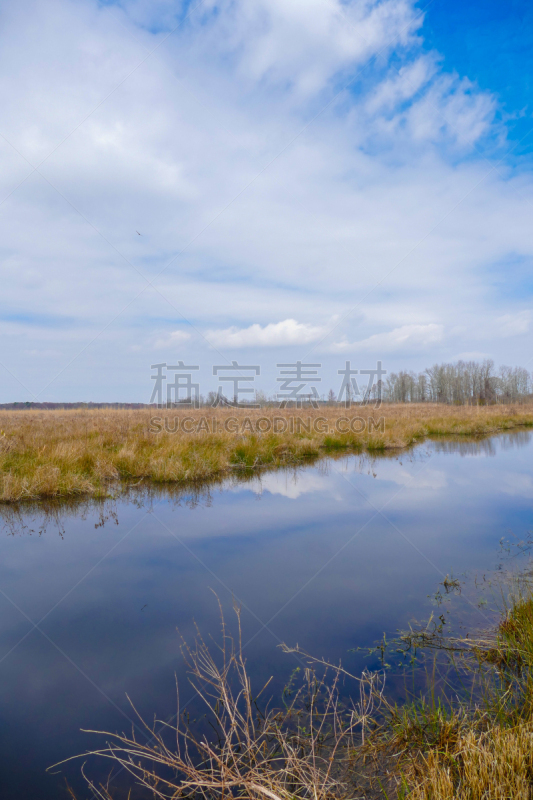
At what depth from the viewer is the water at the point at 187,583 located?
303 centimetres

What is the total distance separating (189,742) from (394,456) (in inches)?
497

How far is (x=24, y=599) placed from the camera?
4578 millimetres

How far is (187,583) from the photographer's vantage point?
497 centimetres

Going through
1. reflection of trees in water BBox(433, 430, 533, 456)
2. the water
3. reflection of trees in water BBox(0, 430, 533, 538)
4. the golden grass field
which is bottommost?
the water

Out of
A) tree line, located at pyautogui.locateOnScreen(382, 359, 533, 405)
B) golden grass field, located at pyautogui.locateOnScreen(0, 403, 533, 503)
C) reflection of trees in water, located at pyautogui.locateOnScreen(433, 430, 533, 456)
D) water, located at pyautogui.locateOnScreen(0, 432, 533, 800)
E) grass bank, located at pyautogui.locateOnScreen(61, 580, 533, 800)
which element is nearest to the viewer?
grass bank, located at pyautogui.locateOnScreen(61, 580, 533, 800)

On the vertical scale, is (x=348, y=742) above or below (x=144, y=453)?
below

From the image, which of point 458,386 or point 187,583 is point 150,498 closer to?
point 187,583

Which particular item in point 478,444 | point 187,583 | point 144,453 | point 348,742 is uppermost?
point 144,453

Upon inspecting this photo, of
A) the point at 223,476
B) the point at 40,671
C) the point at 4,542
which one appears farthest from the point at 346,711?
the point at 223,476

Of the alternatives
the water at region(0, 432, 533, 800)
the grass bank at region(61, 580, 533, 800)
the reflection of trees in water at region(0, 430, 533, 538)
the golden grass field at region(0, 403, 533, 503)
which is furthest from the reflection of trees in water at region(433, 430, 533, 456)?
the grass bank at region(61, 580, 533, 800)

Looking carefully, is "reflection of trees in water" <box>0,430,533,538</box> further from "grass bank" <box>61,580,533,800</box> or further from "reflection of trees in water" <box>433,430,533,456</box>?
"grass bank" <box>61,580,533,800</box>

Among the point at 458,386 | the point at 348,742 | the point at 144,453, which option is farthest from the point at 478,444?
the point at 458,386

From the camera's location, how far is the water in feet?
9.95

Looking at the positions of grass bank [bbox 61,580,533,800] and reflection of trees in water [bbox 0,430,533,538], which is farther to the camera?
reflection of trees in water [bbox 0,430,533,538]
